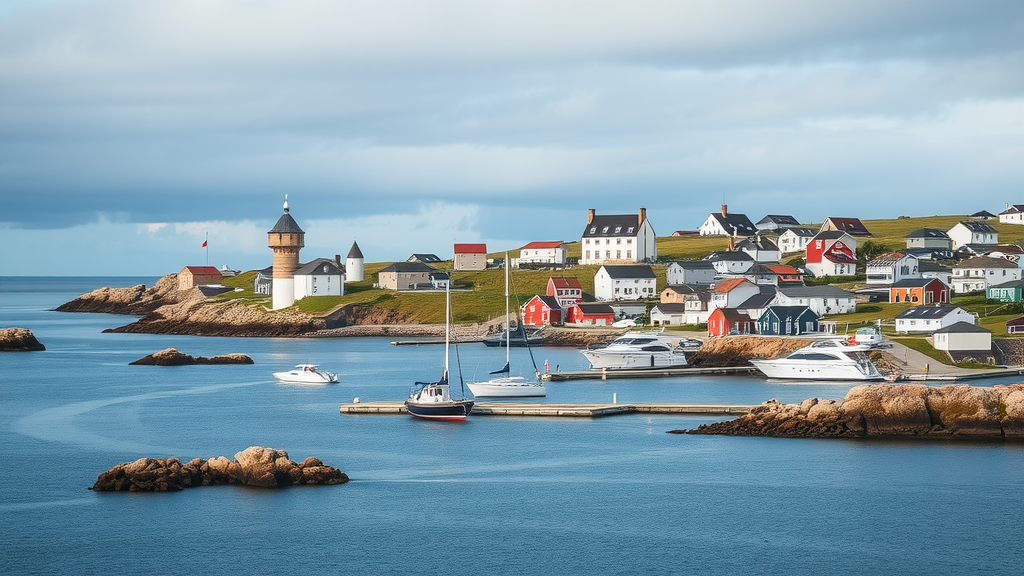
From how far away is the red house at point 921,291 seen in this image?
325ft

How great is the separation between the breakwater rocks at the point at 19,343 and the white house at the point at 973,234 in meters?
108

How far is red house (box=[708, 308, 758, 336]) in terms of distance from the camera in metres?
89.9

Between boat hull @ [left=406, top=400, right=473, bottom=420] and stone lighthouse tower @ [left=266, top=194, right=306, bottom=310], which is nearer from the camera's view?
boat hull @ [left=406, top=400, right=473, bottom=420]

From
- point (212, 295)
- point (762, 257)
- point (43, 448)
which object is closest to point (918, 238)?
point (762, 257)

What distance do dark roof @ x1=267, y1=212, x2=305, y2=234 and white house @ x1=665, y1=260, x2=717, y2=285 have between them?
41446 mm

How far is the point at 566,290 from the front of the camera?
Answer: 382ft

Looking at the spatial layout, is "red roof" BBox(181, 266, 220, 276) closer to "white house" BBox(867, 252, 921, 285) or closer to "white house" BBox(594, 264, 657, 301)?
"white house" BBox(594, 264, 657, 301)

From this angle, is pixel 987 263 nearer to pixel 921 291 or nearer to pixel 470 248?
pixel 921 291

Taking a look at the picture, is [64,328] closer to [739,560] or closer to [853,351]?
[853,351]

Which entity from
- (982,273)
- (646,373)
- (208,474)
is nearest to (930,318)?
(646,373)

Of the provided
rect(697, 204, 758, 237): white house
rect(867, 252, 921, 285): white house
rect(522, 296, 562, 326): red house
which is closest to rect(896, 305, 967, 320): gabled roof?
rect(867, 252, 921, 285): white house

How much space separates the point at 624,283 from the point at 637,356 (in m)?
39.1

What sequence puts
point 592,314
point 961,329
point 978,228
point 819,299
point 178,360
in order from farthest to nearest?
point 978,228
point 592,314
point 819,299
point 178,360
point 961,329

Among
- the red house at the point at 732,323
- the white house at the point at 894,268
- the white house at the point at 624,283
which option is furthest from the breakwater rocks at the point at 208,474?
the white house at the point at 894,268
